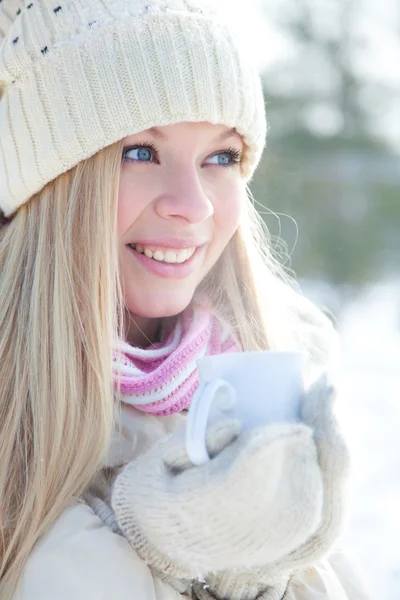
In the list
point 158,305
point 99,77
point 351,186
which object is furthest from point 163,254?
point 351,186

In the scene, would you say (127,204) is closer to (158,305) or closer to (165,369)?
(158,305)

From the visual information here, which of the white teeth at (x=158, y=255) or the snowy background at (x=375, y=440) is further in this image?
the snowy background at (x=375, y=440)

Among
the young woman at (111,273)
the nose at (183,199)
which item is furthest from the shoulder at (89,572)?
the nose at (183,199)

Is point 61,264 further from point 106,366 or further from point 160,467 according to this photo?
point 160,467

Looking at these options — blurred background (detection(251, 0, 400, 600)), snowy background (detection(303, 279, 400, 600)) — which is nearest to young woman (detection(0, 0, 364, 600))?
snowy background (detection(303, 279, 400, 600))

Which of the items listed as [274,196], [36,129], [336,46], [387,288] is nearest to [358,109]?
[336,46]

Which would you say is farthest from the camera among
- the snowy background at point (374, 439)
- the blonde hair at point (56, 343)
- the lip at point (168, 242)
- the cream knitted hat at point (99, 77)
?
the snowy background at point (374, 439)

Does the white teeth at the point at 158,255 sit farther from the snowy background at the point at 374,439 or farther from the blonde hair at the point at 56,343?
the snowy background at the point at 374,439

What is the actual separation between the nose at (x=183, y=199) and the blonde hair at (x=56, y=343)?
0.34 feet

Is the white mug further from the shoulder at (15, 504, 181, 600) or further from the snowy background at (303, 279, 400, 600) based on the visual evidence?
the shoulder at (15, 504, 181, 600)

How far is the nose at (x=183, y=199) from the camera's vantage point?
178 cm

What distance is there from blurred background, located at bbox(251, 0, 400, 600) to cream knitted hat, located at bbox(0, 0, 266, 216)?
153 cm

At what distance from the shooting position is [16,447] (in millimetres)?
1644

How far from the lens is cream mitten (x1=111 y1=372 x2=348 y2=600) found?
1265 mm
